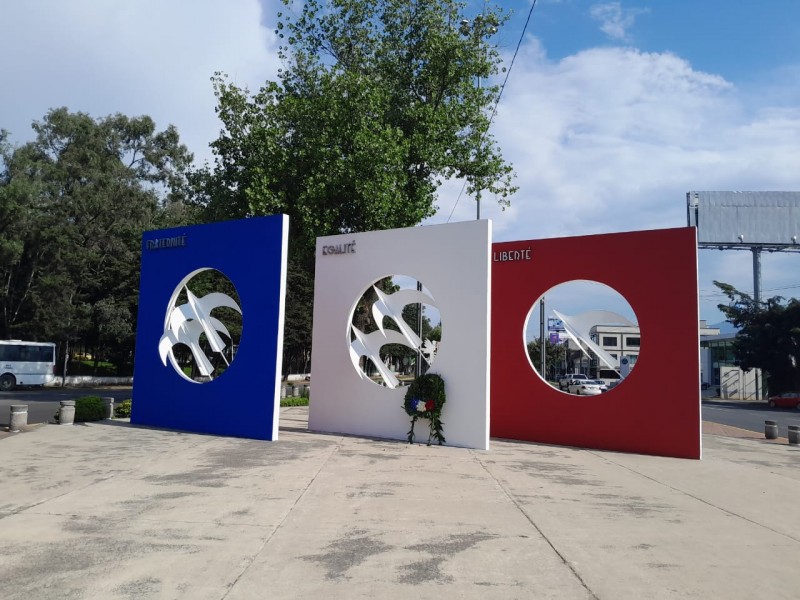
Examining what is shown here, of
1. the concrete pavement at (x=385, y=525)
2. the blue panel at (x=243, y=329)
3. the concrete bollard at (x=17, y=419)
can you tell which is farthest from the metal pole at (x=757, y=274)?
the concrete bollard at (x=17, y=419)

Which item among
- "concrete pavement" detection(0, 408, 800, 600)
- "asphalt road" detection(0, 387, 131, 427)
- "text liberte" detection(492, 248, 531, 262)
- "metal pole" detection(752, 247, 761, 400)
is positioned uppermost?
"metal pole" detection(752, 247, 761, 400)

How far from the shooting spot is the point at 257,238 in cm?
1379

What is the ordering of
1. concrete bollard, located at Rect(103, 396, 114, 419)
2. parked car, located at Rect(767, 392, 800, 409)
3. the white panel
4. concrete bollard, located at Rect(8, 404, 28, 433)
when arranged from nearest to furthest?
the white panel → concrete bollard, located at Rect(8, 404, 28, 433) → concrete bollard, located at Rect(103, 396, 114, 419) → parked car, located at Rect(767, 392, 800, 409)

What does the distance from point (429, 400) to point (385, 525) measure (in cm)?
626

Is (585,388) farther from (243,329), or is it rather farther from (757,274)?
(243,329)

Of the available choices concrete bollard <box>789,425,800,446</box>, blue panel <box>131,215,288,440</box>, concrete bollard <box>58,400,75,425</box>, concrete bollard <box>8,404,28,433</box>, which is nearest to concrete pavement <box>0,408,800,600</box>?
blue panel <box>131,215,288,440</box>

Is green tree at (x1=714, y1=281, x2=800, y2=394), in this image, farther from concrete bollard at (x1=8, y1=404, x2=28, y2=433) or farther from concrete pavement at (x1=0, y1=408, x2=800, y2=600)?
concrete bollard at (x1=8, y1=404, x2=28, y2=433)

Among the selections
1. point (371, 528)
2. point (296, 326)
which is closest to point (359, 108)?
point (371, 528)

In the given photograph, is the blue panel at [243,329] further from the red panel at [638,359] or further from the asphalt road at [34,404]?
the red panel at [638,359]

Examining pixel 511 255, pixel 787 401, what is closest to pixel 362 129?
pixel 511 255

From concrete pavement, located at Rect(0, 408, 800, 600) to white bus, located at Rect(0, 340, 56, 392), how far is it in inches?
886

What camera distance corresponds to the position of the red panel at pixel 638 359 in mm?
12430

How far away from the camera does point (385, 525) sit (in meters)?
6.61

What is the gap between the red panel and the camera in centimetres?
1243
